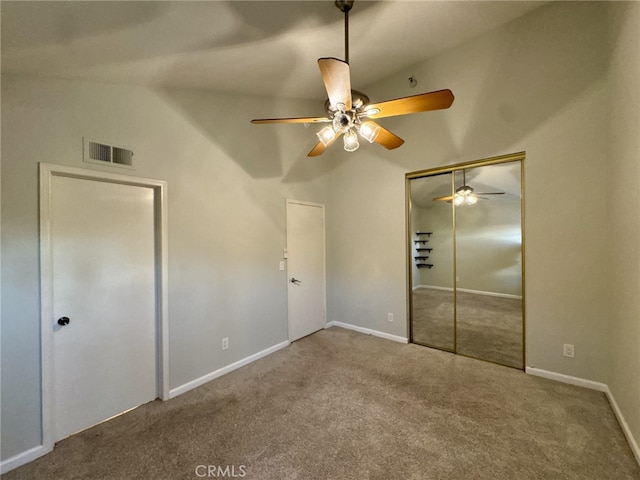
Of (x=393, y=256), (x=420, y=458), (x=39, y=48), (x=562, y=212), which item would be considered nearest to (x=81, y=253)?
(x=39, y=48)

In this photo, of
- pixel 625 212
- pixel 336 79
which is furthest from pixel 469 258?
pixel 336 79

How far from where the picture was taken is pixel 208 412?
2139mm

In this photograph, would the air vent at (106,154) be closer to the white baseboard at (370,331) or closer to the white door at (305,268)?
the white door at (305,268)

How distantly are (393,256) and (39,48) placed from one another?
3.70 m

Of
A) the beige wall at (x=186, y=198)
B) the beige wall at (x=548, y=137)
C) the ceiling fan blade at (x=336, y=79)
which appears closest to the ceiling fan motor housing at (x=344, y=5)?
the ceiling fan blade at (x=336, y=79)

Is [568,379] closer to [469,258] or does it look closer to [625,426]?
[625,426]

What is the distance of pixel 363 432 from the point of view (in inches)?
74.2

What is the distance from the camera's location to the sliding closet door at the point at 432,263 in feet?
10.6

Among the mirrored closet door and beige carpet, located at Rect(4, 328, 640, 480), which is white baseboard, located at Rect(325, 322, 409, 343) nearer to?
the mirrored closet door

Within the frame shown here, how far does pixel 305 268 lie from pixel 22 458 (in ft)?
9.59

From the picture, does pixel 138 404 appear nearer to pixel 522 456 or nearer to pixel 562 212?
pixel 522 456

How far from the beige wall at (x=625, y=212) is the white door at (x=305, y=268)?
3.10 meters

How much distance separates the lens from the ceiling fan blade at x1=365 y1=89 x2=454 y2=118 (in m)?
1.52

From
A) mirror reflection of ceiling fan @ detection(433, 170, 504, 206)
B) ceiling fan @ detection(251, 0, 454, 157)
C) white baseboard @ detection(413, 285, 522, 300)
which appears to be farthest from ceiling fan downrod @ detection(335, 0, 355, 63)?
white baseboard @ detection(413, 285, 522, 300)
